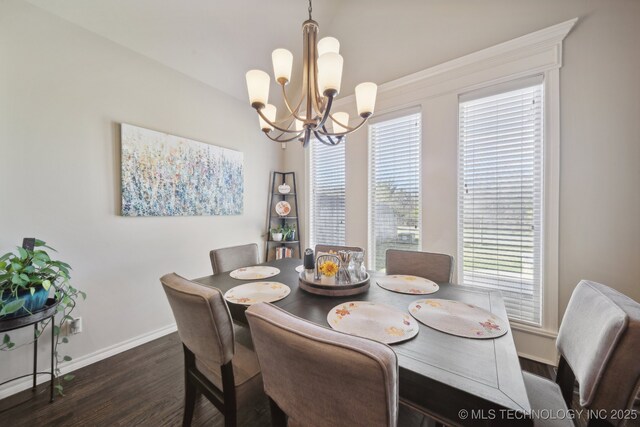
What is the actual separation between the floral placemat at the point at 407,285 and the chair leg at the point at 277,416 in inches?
32.4

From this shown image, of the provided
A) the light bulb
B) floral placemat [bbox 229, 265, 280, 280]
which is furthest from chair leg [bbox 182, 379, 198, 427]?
the light bulb

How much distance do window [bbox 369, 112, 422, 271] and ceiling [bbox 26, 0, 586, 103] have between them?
1.91 feet

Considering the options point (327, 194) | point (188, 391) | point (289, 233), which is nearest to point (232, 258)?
point (188, 391)

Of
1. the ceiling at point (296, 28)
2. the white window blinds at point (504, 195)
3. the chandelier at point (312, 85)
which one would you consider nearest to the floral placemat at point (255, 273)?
the chandelier at point (312, 85)

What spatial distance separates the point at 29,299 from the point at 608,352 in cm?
261

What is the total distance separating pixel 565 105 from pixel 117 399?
375cm

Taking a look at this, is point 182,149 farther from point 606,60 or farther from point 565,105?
point 606,60

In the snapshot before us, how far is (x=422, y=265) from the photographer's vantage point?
5.74 feet

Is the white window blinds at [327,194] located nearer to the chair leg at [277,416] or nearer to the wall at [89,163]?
the wall at [89,163]

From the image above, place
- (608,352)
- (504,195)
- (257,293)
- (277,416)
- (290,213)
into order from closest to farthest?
(608,352)
(277,416)
(257,293)
(504,195)
(290,213)

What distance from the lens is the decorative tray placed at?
4.23 feet

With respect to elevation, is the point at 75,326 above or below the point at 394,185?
below

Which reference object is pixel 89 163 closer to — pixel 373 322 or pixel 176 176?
pixel 176 176

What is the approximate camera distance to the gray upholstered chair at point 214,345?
0.94 metres
